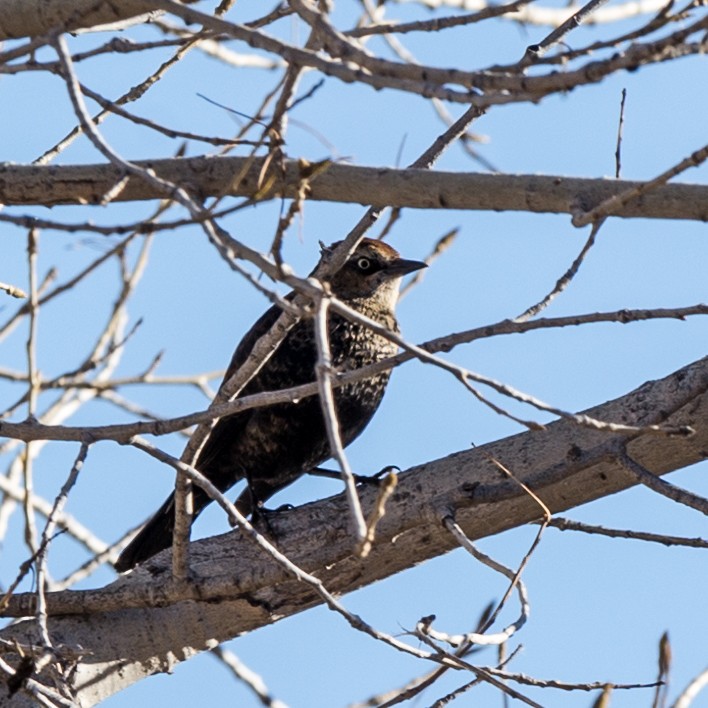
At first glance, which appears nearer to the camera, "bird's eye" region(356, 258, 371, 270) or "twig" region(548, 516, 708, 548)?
"twig" region(548, 516, 708, 548)

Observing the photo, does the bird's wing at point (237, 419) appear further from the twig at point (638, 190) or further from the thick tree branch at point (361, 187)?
the twig at point (638, 190)

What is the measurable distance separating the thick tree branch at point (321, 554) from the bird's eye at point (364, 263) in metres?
1.73

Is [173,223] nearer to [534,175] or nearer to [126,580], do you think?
[534,175]

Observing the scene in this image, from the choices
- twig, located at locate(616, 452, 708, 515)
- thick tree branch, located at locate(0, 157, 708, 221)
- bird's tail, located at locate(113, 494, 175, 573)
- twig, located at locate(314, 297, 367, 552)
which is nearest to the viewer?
twig, located at locate(314, 297, 367, 552)

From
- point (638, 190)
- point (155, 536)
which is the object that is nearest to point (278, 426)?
point (155, 536)

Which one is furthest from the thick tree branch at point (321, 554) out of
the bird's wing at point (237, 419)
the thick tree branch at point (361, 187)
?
the thick tree branch at point (361, 187)

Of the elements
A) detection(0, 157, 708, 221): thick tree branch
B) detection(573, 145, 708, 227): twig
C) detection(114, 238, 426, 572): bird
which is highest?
detection(114, 238, 426, 572): bird

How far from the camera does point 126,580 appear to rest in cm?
406

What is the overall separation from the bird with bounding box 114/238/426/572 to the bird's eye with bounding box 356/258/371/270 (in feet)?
1.69

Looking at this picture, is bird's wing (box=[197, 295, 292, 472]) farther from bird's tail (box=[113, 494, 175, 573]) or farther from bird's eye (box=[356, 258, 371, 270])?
bird's eye (box=[356, 258, 371, 270])

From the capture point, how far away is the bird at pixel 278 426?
490 centimetres

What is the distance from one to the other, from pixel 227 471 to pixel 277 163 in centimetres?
277

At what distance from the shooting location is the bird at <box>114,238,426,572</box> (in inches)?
193

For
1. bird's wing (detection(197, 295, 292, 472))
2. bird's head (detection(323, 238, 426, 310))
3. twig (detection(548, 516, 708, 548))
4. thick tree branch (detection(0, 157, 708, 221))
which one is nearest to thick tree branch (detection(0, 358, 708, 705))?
twig (detection(548, 516, 708, 548))
